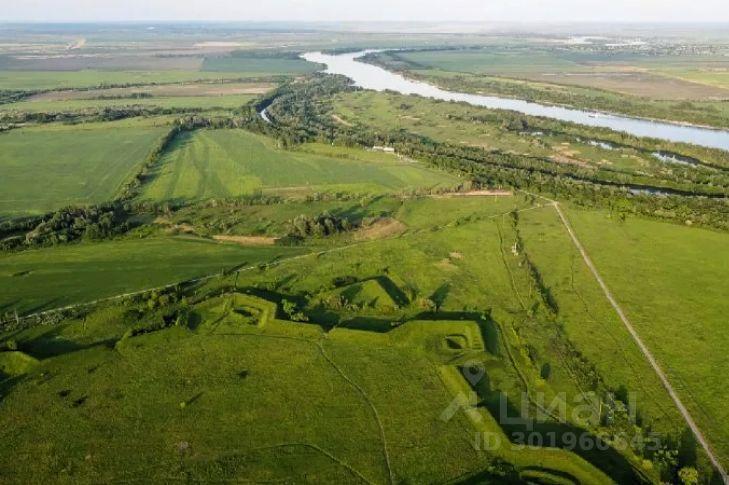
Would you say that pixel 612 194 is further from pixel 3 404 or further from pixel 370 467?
pixel 3 404

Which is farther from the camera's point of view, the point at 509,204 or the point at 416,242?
the point at 509,204

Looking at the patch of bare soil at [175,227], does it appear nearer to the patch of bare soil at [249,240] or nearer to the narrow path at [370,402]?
the patch of bare soil at [249,240]

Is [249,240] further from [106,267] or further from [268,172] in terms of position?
[268,172]

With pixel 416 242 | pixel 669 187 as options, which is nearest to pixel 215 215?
pixel 416 242

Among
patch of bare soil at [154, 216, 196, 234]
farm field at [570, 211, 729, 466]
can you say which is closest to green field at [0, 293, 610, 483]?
farm field at [570, 211, 729, 466]

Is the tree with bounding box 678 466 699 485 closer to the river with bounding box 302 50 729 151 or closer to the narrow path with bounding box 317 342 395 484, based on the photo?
the narrow path with bounding box 317 342 395 484

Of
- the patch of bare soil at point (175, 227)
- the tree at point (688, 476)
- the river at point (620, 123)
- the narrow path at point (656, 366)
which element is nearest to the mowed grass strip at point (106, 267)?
the patch of bare soil at point (175, 227)
